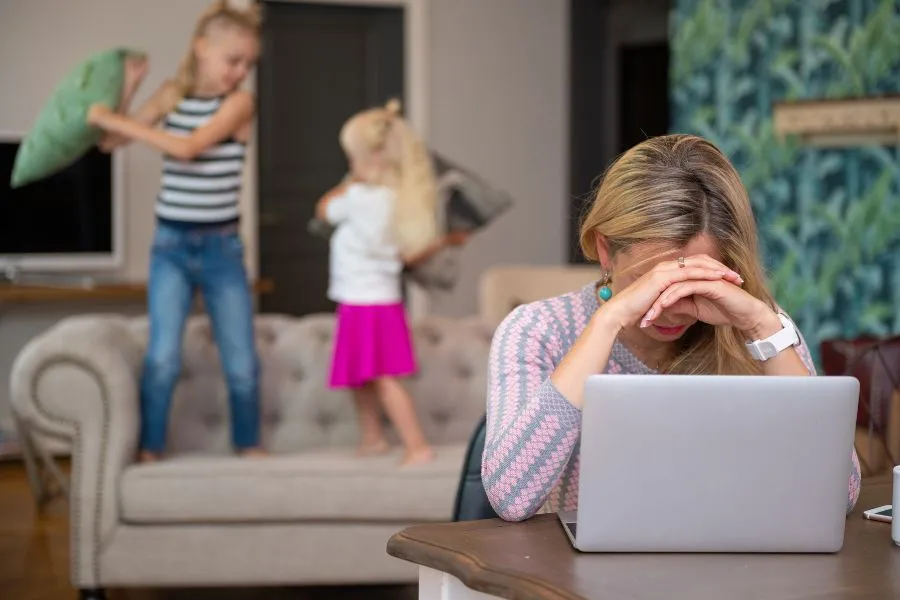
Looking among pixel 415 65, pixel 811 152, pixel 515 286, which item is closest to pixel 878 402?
pixel 515 286

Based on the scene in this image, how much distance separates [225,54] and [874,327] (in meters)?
2.88

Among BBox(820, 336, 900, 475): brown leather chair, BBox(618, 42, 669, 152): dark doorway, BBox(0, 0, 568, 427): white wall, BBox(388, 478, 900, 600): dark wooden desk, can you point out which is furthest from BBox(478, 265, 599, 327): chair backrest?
BBox(388, 478, 900, 600): dark wooden desk

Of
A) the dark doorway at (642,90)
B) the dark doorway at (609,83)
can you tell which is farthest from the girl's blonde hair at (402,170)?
the dark doorway at (642,90)

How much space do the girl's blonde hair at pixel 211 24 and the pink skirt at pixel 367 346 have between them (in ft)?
2.60

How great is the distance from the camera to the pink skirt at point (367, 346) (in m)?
3.67

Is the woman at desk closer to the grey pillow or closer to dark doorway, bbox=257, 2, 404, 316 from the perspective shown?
the grey pillow

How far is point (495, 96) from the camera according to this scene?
6.94 metres

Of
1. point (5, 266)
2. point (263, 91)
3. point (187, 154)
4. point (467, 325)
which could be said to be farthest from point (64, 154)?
point (263, 91)

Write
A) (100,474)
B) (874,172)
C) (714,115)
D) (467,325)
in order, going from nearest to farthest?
(100,474) < (467,325) < (874,172) < (714,115)

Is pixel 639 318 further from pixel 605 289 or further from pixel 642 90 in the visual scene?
pixel 642 90

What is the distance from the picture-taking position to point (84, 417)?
11.2 ft

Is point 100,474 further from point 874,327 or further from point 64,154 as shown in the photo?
point 874,327

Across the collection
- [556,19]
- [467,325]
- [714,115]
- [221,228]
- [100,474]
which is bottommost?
[100,474]

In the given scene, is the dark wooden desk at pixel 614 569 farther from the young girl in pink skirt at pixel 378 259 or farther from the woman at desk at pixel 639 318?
the young girl in pink skirt at pixel 378 259
